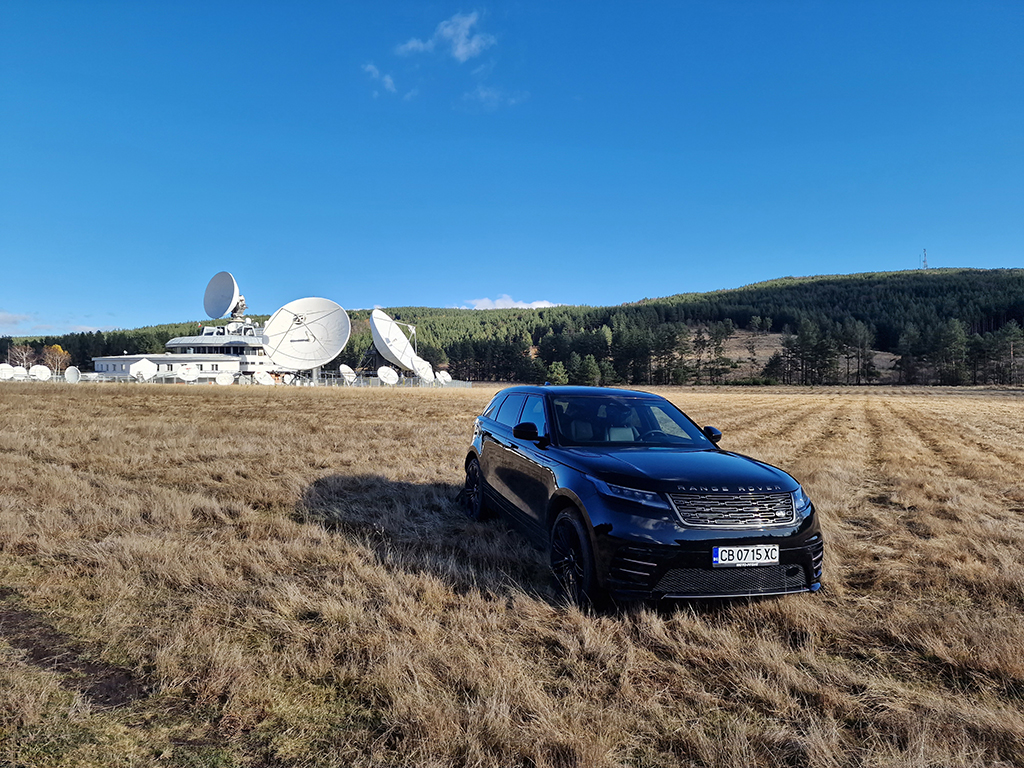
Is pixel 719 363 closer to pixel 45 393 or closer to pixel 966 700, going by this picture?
pixel 45 393

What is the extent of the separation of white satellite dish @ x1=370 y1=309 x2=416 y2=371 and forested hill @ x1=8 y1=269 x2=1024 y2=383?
48830 mm

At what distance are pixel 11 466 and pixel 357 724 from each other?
1128 centimetres

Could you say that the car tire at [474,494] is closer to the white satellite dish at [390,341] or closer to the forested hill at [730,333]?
the white satellite dish at [390,341]

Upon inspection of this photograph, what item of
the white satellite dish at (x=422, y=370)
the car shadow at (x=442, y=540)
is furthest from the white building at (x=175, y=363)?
the car shadow at (x=442, y=540)

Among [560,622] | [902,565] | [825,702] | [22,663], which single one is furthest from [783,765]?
[22,663]

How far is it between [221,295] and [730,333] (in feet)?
418

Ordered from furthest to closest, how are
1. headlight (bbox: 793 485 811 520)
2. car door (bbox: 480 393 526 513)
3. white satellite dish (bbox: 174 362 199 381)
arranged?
white satellite dish (bbox: 174 362 199 381), car door (bbox: 480 393 526 513), headlight (bbox: 793 485 811 520)

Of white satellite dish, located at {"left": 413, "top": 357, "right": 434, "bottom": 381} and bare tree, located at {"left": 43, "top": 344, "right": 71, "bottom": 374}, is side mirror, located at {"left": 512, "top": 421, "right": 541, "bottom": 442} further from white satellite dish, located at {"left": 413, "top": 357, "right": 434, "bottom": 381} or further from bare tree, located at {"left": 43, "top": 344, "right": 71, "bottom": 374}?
bare tree, located at {"left": 43, "top": 344, "right": 71, "bottom": 374}

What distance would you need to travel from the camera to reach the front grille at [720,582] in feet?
14.1

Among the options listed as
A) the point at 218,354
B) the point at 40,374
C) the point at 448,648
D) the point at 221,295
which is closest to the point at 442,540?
the point at 448,648

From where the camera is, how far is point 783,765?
284 centimetres

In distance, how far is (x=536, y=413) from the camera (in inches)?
263

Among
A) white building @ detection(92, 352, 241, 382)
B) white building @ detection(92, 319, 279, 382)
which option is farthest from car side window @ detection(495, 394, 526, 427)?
white building @ detection(92, 319, 279, 382)

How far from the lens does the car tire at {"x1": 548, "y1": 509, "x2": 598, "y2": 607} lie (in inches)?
180
